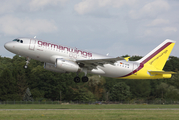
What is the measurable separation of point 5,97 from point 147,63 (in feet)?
172

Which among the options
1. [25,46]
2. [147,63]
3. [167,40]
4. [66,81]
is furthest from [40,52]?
[66,81]

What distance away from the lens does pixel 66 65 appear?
3853 cm

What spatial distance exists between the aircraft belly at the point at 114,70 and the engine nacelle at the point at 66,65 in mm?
4523

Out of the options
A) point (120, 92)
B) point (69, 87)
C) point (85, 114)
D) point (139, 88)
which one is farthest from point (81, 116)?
point (69, 87)

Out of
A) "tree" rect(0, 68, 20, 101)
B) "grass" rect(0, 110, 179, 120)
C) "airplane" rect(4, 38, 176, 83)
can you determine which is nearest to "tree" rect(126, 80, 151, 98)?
"tree" rect(0, 68, 20, 101)

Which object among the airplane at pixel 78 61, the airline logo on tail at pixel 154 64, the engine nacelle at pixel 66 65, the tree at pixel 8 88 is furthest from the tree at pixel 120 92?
the engine nacelle at pixel 66 65

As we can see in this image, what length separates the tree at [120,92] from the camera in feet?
305

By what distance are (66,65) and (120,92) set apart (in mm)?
59893

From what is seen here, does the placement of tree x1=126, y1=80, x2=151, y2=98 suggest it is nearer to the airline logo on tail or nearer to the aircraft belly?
the airline logo on tail

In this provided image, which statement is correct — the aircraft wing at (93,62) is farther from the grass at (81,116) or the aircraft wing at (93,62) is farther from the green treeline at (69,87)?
the green treeline at (69,87)

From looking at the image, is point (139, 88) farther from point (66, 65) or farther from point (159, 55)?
point (66, 65)

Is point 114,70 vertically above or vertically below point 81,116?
above

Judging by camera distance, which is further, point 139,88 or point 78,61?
point 139,88

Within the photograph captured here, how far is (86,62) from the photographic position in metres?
39.7
